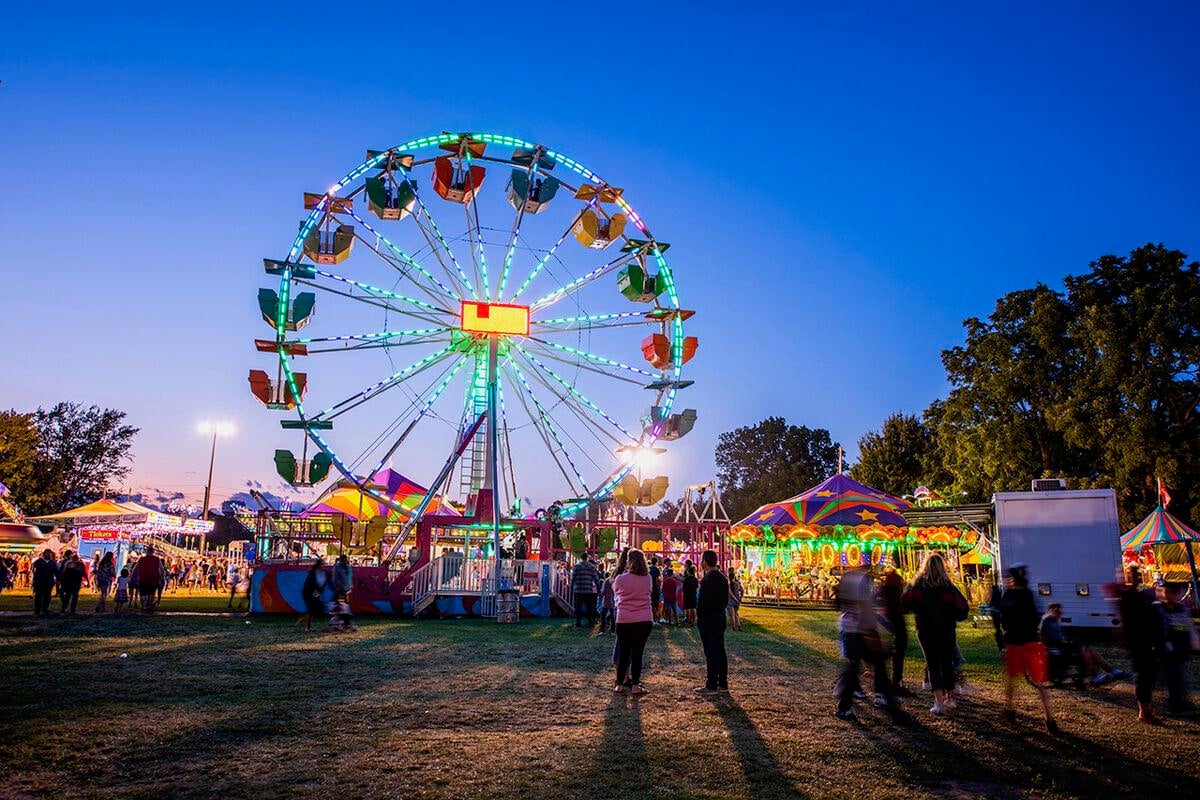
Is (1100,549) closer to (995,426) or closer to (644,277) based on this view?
(644,277)

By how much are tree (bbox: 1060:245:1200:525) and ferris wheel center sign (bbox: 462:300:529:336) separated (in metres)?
22.9

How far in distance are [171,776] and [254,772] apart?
1.62 feet

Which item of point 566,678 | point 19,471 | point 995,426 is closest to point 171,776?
point 566,678

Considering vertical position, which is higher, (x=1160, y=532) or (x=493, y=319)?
(x=493, y=319)

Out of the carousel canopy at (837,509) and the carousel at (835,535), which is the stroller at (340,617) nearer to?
the carousel at (835,535)

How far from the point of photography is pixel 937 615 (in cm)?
838

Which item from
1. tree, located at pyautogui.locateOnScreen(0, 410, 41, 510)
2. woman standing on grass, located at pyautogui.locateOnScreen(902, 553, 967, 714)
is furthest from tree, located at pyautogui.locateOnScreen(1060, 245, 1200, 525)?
tree, located at pyautogui.locateOnScreen(0, 410, 41, 510)

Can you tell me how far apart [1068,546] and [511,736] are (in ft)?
41.0

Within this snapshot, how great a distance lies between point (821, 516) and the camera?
2912 cm

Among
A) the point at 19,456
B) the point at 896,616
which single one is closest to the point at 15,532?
the point at 896,616

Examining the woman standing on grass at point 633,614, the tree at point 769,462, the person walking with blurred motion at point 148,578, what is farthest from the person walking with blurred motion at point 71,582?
the tree at point 769,462

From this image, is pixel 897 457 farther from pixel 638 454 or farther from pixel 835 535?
pixel 638 454

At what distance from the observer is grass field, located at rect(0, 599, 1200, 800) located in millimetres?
5418

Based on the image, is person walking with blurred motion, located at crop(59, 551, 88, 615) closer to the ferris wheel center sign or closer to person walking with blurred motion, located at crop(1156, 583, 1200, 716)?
the ferris wheel center sign
